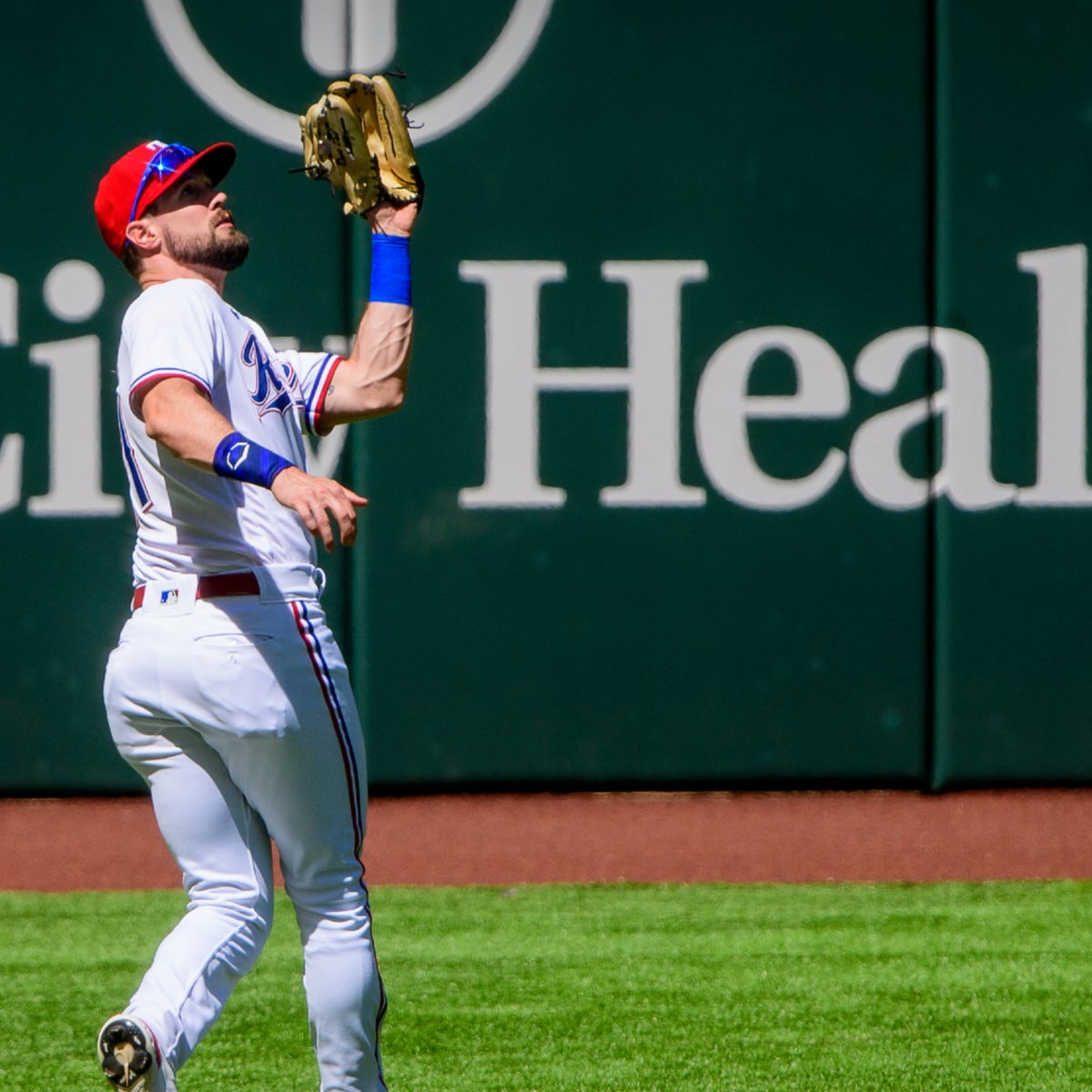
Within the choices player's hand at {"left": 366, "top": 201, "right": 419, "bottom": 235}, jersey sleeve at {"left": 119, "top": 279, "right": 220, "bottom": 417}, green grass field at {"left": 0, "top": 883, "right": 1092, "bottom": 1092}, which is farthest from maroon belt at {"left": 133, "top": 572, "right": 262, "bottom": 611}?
green grass field at {"left": 0, "top": 883, "right": 1092, "bottom": 1092}

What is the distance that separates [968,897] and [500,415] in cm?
219

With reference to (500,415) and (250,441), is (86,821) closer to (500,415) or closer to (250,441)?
(500,415)

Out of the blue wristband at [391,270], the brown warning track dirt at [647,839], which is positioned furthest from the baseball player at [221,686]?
the brown warning track dirt at [647,839]

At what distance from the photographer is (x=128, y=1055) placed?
8.27 feet

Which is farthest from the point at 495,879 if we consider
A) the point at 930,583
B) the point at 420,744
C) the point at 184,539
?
the point at 184,539

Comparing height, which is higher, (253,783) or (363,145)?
(363,145)

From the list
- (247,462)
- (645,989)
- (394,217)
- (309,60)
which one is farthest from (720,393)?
(247,462)

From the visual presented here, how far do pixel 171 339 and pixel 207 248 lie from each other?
0.33 m

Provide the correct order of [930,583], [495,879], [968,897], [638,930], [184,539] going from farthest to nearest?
[930,583]
[495,879]
[968,897]
[638,930]
[184,539]

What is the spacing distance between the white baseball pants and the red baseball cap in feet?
1.98

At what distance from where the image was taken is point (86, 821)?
5.99 m

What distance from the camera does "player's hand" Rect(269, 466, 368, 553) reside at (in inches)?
93.8

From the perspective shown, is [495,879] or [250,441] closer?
[250,441]

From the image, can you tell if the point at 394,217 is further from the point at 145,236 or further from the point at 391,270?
the point at 145,236
